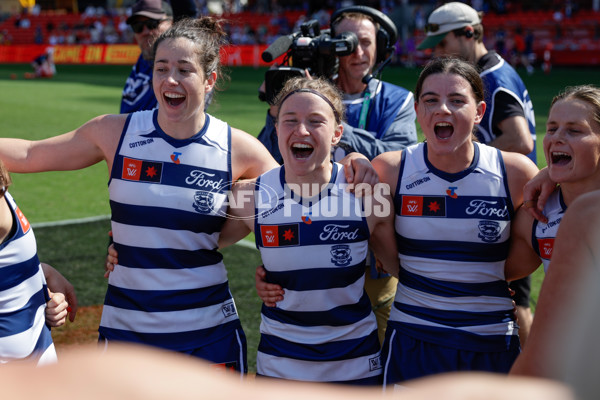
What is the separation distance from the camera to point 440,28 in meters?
4.54

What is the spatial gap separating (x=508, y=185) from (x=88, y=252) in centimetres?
473

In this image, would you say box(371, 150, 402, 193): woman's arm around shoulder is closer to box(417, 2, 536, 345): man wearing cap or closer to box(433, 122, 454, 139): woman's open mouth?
box(433, 122, 454, 139): woman's open mouth

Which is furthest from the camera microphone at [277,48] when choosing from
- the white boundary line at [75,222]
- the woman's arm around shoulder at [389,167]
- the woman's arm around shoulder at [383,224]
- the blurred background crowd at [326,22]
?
the blurred background crowd at [326,22]

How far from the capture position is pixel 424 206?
2.82 meters

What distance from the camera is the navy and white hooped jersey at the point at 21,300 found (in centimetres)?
248

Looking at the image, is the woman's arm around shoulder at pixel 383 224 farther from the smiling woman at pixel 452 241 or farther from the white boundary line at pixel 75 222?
→ the white boundary line at pixel 75 222

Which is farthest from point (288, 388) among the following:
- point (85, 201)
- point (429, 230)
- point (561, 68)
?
point (561, 68)

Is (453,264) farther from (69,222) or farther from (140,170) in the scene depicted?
(69,222)

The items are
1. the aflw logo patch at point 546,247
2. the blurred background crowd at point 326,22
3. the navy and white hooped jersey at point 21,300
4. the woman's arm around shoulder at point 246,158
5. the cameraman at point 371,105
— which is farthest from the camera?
the blurred background crowd at point 326,22

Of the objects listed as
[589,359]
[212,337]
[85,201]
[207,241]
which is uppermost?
[589,359]

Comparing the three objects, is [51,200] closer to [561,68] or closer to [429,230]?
[429,230]

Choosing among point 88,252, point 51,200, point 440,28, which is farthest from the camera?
point 51,200

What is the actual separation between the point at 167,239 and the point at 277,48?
125 centimetres

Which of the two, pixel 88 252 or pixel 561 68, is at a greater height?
pixel 88 252
